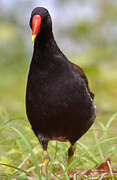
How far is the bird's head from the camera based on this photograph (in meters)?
4.14

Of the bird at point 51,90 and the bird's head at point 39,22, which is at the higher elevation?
the bird's head at point 39,22

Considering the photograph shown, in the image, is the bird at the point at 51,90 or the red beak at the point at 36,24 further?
the bird at the point at 51,90

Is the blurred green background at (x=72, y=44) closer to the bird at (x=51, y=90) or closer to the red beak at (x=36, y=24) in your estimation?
the bird at (x=51, y=90)

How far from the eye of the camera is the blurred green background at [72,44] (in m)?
8.95

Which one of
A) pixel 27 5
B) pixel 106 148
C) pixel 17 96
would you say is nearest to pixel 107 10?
pixel 27 5

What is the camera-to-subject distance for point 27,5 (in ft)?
38.8

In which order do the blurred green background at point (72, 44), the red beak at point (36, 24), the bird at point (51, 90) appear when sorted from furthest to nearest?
1. the blurred green background at point (72, 44)
2. the bird at point (51, 90)
3. the red beak at point (36, 24)

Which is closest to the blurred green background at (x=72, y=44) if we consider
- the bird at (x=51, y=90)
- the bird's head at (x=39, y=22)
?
the bird at (x=51, y=90)

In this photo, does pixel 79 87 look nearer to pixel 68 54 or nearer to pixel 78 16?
pixel 68 54

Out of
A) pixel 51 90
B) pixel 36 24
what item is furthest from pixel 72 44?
pixel 36 24

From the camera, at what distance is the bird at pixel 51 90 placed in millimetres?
4301

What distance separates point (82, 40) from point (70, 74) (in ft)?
25.9

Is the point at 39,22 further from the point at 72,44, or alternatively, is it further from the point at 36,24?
the point at 72,44

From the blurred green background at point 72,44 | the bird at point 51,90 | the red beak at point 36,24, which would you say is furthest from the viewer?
the blurred green background at point 72,44
